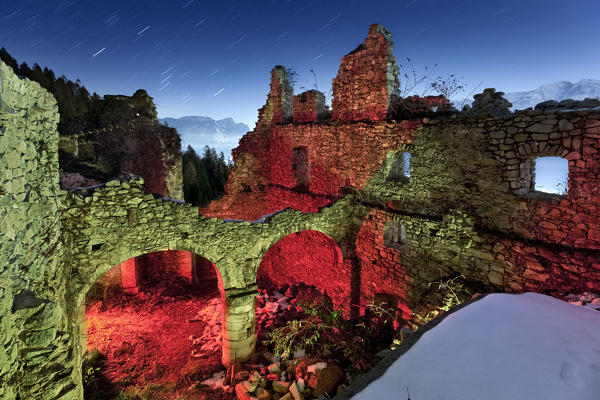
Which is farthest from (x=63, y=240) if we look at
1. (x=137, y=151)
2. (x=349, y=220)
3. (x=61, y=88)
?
(x=61, y=88)

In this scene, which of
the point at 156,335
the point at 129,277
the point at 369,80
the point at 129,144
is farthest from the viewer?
the point at 129,144

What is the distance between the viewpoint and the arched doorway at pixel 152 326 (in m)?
7.43

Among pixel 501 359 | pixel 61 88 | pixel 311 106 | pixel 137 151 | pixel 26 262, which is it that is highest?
pixel 61 88

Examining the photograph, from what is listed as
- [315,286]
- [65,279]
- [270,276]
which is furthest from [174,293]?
[65,279]

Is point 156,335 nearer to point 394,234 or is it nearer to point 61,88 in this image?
point 394,234

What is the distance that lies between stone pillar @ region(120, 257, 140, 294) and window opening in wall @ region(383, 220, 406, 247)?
914 centimetres

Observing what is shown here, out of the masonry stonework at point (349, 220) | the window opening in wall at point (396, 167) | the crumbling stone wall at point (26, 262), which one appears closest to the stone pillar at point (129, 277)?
the masonry stonework at point (349, 220)

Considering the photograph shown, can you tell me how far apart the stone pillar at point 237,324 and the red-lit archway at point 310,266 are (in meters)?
2.90

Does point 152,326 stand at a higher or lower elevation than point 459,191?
lower

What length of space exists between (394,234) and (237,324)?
15.8 feet

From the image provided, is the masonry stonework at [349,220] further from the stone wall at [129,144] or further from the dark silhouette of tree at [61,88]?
the dark silhouette of tree at [61,88]

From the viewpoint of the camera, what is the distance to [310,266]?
11469 millimetres

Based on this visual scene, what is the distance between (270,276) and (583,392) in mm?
12015


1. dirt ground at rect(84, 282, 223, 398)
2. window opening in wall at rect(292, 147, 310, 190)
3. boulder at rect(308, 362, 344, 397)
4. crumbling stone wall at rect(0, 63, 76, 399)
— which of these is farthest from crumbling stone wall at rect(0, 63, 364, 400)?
window opening in wall at rect(292, 147, 310, 190)
